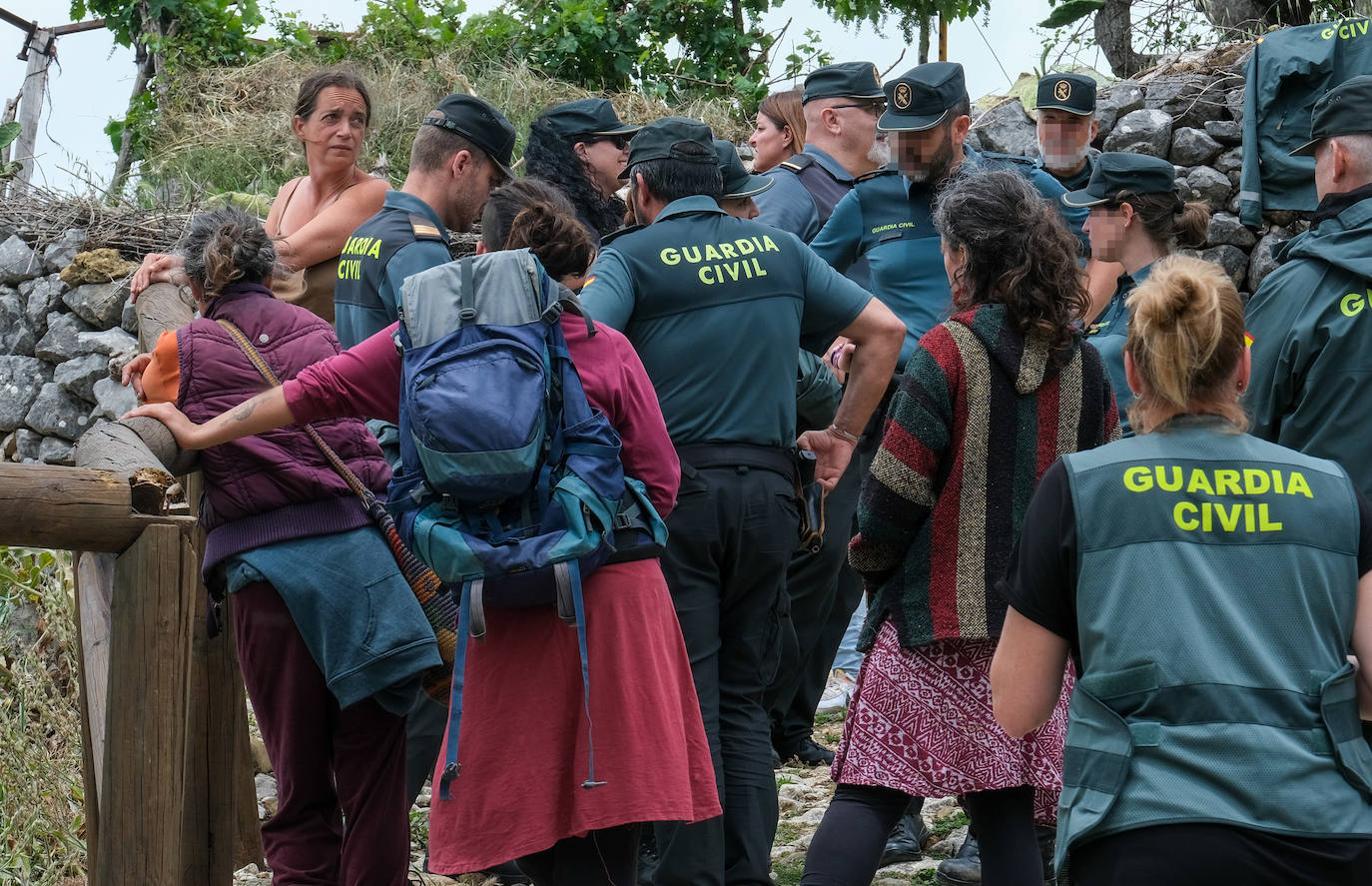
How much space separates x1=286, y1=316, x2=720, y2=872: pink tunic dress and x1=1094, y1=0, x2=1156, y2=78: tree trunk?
8.49 metres

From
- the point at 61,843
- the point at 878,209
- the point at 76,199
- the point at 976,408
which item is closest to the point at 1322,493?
the point at 976,408

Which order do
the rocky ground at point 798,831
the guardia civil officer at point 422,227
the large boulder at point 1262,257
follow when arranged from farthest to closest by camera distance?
the large boulder at point 1262,257 → the rocky ground at point 798,831 → the guardia civil officer at point 422,227

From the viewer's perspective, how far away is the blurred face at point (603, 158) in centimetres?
499

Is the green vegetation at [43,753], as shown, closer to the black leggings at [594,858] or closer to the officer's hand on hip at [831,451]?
the black leggings at [594,858]

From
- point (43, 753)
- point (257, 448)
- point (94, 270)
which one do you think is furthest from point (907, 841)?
point (94, 270)

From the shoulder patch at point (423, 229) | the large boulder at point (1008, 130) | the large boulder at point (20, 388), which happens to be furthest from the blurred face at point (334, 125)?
the large boulder at point (1008, 130)

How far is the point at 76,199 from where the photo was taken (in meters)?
8.50

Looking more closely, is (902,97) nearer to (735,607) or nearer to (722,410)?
(722,410)

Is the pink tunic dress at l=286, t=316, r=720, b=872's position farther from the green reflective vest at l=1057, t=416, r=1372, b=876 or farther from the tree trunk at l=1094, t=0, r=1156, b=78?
the tree trunk at l=1094, t=0, r=1156, b=78

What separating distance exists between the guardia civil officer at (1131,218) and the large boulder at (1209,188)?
3839mm

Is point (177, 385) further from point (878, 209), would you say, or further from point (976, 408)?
point (878, 209)

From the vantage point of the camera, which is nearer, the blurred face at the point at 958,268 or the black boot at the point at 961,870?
the blurred face at the point at 958,268

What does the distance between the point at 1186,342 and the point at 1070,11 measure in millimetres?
9288

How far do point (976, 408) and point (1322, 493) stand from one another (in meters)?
1.14
